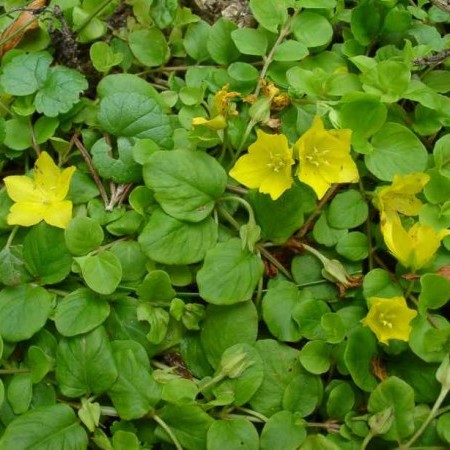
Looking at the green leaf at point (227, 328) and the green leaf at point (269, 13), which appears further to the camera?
the green leaf at point (269, 13)

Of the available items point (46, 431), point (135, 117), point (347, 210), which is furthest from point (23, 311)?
point (347, 210)

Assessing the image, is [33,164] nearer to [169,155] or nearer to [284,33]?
[169,155]

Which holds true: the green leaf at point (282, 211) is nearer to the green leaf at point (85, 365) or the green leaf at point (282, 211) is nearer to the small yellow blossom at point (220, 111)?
the small yellow blossom at point (220, 111)

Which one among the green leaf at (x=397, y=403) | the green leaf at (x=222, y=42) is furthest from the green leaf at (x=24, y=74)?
the green leaf at (x=397, y=403)

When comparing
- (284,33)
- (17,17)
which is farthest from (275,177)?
(17,17)

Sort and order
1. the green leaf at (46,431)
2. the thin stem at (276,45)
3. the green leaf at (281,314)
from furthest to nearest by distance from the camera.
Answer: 1. the thin stem at (276,45)
2. the green leaf at (281,314)
3. the green leaf at (46,431)

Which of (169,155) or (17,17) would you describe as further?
(17,17)
